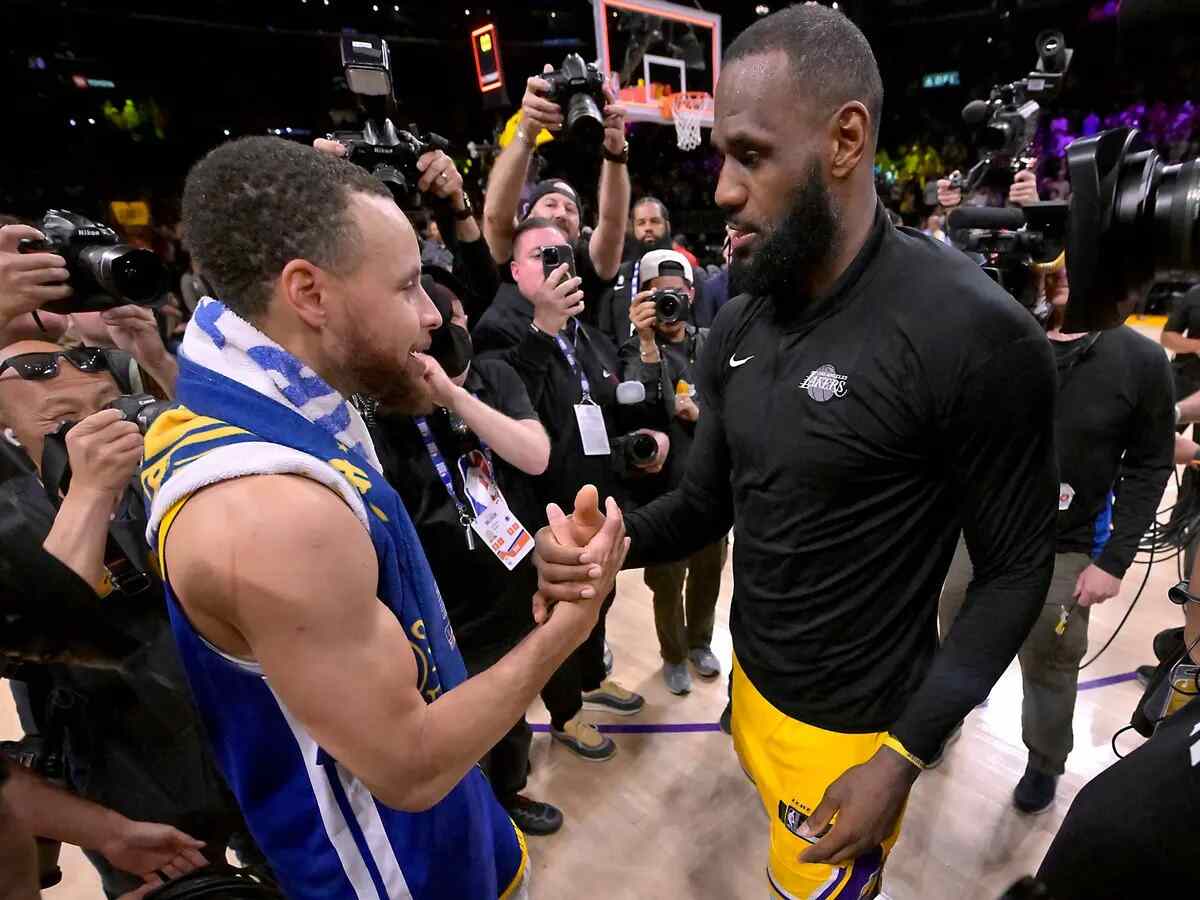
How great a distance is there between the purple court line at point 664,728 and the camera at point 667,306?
1.56 metres

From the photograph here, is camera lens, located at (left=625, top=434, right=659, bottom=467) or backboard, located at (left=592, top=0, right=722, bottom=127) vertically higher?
backboard, located at (left=592, top=0, right=722, bottom=127)

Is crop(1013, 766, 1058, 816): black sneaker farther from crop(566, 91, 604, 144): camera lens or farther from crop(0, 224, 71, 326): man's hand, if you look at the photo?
crop(0, 224, 71, 326): man's hand

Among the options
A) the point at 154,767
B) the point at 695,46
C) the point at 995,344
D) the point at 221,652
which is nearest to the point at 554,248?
the point at 995,344

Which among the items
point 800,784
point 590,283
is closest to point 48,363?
point 800,784

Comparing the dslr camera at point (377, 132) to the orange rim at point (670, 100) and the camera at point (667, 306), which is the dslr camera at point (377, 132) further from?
the orange rim at point (670, 100)

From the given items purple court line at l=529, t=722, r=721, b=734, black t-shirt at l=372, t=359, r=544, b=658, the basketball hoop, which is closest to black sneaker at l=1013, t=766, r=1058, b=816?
purple court line at l=529, t=722, r=721, b=734

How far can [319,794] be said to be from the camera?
3.14ft

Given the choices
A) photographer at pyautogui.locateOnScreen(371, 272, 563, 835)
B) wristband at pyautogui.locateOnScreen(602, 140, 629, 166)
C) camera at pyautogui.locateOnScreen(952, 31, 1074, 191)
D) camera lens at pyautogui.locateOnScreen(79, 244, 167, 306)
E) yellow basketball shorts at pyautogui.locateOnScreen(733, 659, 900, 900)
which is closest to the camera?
yellow basketball shorts at pyautogui.locateOnScreen(733, 659, 900, 900)

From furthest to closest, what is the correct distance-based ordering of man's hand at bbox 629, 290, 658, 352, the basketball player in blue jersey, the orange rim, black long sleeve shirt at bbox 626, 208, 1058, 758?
1. the orange rim
2. man's hand at bbox 629, 290, 658, 352
3. black long sleeve shirt at bbox 626, 208, 1058, 758
4. the basketball player in blue jersey

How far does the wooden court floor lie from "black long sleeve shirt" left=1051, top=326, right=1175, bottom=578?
849 millimetres

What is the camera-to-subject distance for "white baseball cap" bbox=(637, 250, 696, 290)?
2.65 meters

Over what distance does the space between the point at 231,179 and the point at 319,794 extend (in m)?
0.87

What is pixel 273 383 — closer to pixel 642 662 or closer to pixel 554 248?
pixel 554 248

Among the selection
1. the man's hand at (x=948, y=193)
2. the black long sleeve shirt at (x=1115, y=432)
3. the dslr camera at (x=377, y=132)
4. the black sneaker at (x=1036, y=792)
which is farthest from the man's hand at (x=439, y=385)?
the man's hand at (x=948, y=193)
